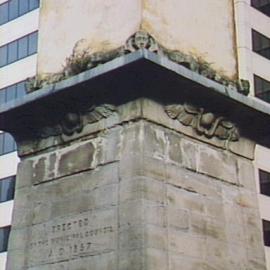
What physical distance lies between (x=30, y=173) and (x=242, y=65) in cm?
3329

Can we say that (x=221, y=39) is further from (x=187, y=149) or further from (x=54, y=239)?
(x=54, y=239)

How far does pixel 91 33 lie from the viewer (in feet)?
30.2

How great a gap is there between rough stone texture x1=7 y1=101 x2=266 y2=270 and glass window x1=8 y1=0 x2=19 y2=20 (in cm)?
4047

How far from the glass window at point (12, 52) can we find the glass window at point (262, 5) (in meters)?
15.0

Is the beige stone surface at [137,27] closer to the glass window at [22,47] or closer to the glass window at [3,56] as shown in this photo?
the glass window at [22,47]

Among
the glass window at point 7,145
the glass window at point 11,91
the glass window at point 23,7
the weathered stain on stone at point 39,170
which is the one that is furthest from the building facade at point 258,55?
the weathered stain on stone at point 39,170

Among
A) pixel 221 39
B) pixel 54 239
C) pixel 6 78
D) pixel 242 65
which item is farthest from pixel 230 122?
pixel 6 78

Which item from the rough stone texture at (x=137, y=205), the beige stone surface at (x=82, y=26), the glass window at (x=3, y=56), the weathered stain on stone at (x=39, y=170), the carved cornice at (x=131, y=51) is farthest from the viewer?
the glass window at (x=3, y=56)

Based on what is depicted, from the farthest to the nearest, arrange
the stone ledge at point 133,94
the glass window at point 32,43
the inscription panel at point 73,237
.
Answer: the glass window at point 32,43 → the stone ledge at point 133,94 → the inscription panel at point 73,237

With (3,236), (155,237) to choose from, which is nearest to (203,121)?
(155,237)

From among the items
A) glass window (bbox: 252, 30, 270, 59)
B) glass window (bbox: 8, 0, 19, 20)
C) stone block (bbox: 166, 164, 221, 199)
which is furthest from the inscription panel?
glass window (bbox: 8, 0, 19, 20)

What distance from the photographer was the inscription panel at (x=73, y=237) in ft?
26.1

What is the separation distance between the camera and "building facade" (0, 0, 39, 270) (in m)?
43.6

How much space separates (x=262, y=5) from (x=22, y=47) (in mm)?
15066
